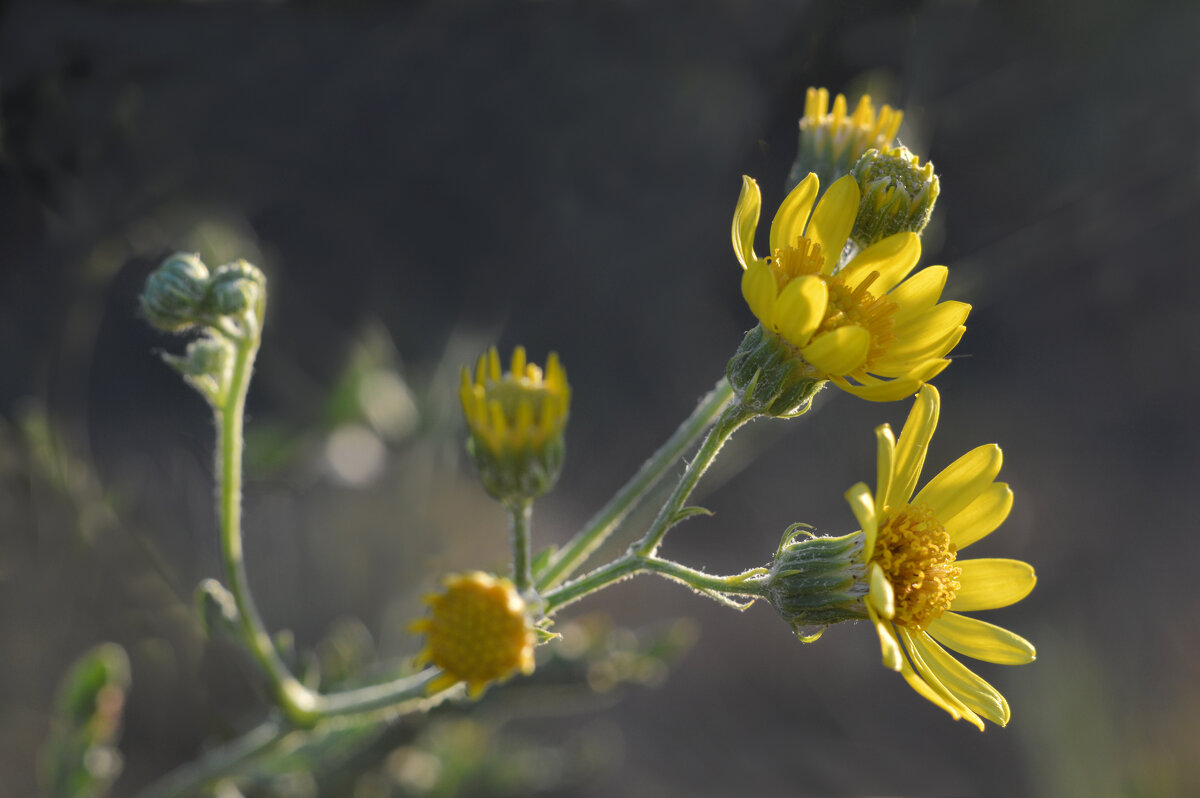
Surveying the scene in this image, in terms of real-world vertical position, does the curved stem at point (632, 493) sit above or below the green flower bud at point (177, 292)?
below

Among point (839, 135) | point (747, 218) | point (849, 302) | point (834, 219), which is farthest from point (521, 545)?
point (839, 135)

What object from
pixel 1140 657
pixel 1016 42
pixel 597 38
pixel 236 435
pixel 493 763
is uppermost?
pixel 1016 42

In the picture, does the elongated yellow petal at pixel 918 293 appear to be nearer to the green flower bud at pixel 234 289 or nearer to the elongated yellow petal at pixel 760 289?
the elongated yellow petal at pixel 760 289

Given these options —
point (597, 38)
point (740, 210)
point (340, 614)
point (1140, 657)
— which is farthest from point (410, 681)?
point (1140, 657)

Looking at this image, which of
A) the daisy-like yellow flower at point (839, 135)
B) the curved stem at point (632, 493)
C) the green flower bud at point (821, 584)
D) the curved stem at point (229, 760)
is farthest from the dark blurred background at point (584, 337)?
the green flower bud at point (821, 584)

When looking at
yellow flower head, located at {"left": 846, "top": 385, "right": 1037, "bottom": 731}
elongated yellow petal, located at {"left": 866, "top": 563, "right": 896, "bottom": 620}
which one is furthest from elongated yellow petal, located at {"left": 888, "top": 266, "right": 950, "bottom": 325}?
elongated yellow petal, located at {"left": 866, "top": 563, "right": 896, "bottom": 620}

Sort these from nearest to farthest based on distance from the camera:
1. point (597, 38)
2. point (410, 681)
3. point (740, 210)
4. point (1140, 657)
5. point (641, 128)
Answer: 1. point (740, 210)
2. point (410, 681)
3. point (597, 38)
4. point (641, 128)
5. point (1140, 657)

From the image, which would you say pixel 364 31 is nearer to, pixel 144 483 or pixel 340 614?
pixel 144 483
